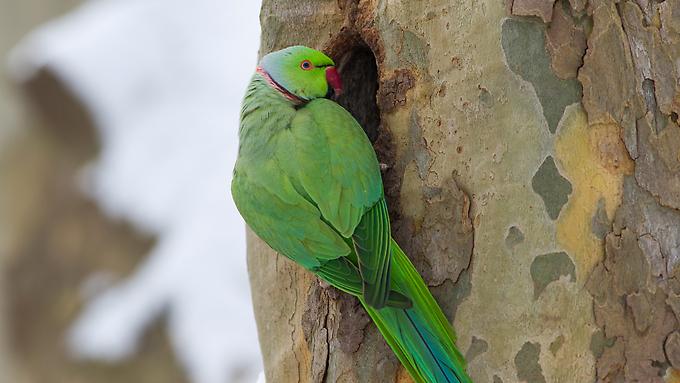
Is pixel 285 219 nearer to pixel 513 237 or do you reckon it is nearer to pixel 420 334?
pixel 420 334

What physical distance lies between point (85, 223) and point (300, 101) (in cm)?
418

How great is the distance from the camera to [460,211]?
2.02 meters

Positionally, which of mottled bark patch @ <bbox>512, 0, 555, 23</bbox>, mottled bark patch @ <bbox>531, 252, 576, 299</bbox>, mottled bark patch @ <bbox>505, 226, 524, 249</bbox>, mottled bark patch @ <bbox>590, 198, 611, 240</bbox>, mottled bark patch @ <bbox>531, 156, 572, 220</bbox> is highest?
mottled bark patch @ <bbox>512, 0, 555, 23</bbox>

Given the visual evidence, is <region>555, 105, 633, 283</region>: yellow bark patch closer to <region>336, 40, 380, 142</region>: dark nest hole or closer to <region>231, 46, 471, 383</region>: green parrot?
<region>231, 46, 471, 383</region>: green parrot

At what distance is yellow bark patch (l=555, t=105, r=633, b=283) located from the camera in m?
1.91

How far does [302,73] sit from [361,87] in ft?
1.02

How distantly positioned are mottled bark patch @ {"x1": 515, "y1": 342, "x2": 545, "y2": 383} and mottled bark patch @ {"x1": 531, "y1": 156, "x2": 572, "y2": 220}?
0.92 ft

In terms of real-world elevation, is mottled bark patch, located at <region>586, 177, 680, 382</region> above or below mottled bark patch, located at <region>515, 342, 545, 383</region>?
above

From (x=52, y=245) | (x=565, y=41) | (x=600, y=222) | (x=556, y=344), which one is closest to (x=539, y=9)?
(x=565, y=41)

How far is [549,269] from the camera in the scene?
1917 millimetres

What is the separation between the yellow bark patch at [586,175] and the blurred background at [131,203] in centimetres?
364

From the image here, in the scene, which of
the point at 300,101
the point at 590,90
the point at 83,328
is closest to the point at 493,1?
the point at 590,90

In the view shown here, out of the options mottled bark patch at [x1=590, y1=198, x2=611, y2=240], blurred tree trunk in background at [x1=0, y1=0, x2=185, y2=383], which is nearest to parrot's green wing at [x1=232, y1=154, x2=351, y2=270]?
mottled bark patch at [x1=590, y1=198, x2=611, y2=240]

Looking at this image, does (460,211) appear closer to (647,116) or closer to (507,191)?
(507,191)
